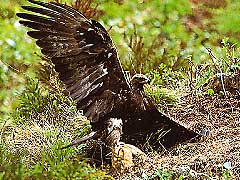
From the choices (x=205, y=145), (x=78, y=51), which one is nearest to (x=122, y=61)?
(x=205, y=145)

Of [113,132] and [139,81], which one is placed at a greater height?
[139,81]

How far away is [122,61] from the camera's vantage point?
246 inches

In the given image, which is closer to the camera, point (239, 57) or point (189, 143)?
point (189, 143)

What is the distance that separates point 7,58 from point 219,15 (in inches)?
131

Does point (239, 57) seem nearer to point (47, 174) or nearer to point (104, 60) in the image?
point (104, 60)

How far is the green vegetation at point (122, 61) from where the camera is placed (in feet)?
13.7

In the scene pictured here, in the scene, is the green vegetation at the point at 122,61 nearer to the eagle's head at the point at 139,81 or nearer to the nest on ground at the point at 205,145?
the nest on ground at the point at 205,145

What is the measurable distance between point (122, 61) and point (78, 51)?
6.41 feet

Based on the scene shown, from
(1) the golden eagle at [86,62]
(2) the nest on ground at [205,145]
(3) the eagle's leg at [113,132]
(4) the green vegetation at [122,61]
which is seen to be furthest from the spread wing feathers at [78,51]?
(2) the nest on ground at [205,145]

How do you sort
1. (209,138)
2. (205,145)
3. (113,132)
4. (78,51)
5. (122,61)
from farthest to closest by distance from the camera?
(122,61)
(209,138)
(205,145)
(113,132)
(78,51)

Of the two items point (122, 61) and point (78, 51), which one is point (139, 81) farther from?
point (122, 61)

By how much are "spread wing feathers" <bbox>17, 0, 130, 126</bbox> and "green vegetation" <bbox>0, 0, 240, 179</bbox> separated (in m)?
0.39

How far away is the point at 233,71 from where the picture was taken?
5.42 meters

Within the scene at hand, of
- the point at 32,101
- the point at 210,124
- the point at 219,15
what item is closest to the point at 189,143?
the point at 210,124
